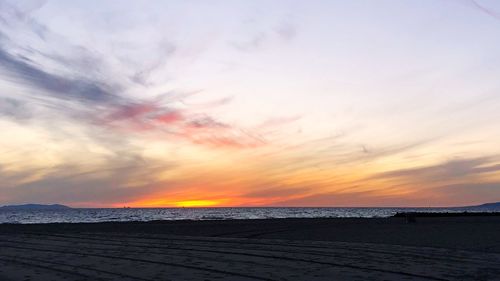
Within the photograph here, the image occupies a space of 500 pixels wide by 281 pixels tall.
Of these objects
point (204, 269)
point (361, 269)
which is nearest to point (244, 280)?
point (204, 269)

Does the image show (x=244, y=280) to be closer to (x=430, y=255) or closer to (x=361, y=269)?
(x=361, y=269)

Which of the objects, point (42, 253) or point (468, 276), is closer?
point (468, 276)

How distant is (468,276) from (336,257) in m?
4.48

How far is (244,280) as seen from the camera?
10.4 m

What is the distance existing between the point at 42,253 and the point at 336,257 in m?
10.1

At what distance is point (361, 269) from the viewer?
1197 cm

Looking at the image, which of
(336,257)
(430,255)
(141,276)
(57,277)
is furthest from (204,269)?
(430,255)

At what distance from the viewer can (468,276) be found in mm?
10742

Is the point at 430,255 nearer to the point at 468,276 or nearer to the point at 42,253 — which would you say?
the point at 468,276

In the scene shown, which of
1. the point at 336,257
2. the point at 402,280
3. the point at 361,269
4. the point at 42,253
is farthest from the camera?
the point at 42,253

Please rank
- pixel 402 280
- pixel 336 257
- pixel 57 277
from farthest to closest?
pixel 336 257 → pixel 57 277 → pixel 402 280

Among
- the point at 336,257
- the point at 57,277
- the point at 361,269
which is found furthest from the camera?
the point at 336,257

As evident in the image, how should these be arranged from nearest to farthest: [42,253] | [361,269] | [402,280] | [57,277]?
[402,280] → [57,277] → [361,269] → [42,253]

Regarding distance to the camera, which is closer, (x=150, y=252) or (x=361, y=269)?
(x=361, y=269)
